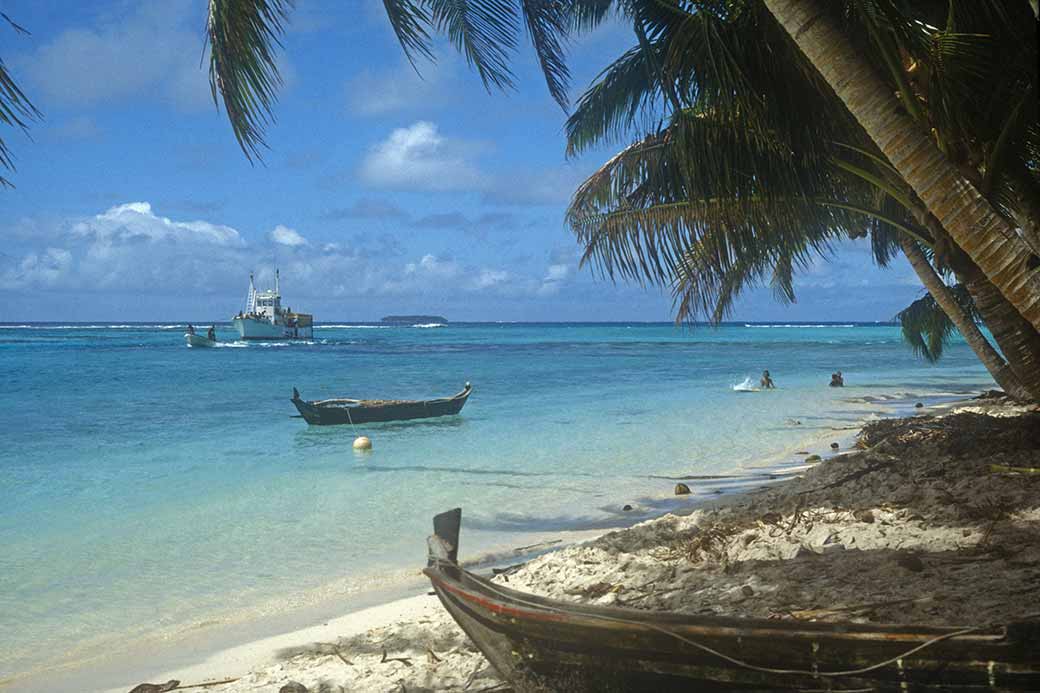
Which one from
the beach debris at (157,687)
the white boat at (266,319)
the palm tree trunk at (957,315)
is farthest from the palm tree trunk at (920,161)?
the white boat at (266,319)

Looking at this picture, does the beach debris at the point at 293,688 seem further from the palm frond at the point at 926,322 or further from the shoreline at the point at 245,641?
the palm frond at the point at 926,322

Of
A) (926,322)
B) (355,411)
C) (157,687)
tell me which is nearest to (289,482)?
(355,411)

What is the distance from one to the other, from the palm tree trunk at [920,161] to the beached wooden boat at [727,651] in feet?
6.92

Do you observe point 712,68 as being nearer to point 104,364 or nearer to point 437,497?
point 437,497

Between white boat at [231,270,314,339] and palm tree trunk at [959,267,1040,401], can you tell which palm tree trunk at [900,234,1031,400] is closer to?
palm tree trunk at [959,267,1040,401]

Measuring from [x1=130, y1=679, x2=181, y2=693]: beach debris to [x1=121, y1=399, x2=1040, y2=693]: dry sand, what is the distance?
0.17 metres

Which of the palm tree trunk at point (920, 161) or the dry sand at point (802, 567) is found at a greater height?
the palm tree trunk at point (920, 161)

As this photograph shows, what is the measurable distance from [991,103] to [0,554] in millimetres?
9771

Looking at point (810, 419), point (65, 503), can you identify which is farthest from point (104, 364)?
point (810, 419)

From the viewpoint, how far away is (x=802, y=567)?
163 inches

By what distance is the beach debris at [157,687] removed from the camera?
439 centimetres

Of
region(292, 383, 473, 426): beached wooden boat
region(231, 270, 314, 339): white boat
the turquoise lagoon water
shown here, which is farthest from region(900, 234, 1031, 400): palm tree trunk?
region(231, 270, 314, 339): white boat

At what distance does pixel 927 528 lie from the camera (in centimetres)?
442

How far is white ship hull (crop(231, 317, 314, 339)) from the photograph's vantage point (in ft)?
219
